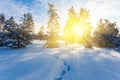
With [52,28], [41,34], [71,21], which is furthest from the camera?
[41,34]

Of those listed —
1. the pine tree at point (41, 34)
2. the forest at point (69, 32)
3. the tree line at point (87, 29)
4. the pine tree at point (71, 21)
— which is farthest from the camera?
the pine tree at point (41, 34)

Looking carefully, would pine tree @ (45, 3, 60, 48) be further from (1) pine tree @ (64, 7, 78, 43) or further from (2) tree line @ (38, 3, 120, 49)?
(1) pine tree @ (64, 7, 78, 43)

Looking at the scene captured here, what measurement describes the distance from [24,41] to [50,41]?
6796 mm

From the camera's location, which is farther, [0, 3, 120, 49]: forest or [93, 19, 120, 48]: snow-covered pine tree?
[93, 19, 120, 48]: snow-covered pine tree

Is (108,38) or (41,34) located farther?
(41,34)

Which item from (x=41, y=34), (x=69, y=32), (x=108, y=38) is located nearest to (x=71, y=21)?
(x=69, y=32)

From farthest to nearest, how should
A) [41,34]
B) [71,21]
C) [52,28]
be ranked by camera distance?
1. [41,34]
2. [71,21]
3. [52,28]

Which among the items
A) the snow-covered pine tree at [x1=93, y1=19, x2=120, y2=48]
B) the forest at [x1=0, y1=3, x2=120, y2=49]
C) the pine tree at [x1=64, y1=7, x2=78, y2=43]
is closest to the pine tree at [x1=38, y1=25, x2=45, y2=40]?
the forest at [x1=0, y1=3, x2=120, y2=49]

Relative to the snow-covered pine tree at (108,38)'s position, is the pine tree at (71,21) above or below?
above

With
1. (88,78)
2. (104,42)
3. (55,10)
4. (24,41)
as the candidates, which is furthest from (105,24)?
(88,78)

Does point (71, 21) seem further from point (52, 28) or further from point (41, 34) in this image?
point (41, 34)

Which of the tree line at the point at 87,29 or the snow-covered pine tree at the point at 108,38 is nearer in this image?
the tree line at the point at 87,29

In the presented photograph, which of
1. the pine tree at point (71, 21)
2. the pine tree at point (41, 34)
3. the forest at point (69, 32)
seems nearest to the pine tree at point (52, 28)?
the forest at point (69, 32)

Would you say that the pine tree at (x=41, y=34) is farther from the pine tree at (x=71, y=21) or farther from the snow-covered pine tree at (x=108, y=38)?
the snow-covered pine tree at (x=108, y=38)
